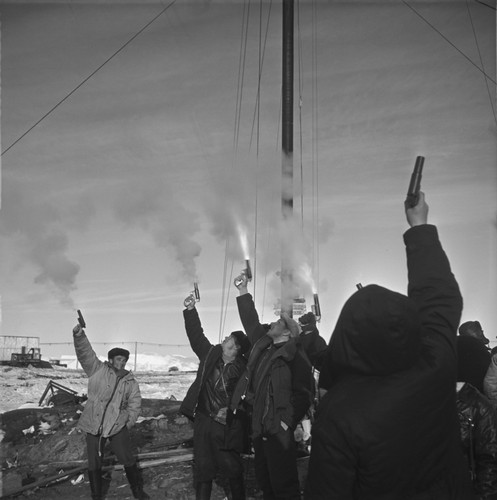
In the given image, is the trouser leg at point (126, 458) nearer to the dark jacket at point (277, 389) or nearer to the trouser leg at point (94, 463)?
the trouser leg at point (94, 463)

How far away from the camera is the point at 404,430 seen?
177 cm

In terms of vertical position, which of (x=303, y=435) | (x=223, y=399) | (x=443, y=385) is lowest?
(x=303, y=435)

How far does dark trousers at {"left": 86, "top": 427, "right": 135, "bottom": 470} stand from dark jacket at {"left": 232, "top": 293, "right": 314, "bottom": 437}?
1759mm

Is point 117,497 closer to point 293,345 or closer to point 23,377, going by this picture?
point 293,345

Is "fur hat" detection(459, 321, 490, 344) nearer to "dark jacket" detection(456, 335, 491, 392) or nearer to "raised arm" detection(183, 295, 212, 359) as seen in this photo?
"dark jacket" detection(456, 335, 491, 392)

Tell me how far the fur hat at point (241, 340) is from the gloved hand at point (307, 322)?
5.94ft

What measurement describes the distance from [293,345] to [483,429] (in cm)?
257

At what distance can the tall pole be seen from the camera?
31.3ft

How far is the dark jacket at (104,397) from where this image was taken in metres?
6.36

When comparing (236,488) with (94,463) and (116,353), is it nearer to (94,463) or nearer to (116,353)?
(94,463)

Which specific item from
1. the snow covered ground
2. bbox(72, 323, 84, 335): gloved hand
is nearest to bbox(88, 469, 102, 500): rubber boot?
bbox(72, 323, 84, 335): gloved hand

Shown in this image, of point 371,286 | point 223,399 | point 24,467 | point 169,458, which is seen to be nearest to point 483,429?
point 371,286

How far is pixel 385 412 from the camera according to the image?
1747 mm

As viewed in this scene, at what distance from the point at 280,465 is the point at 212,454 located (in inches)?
37.1
